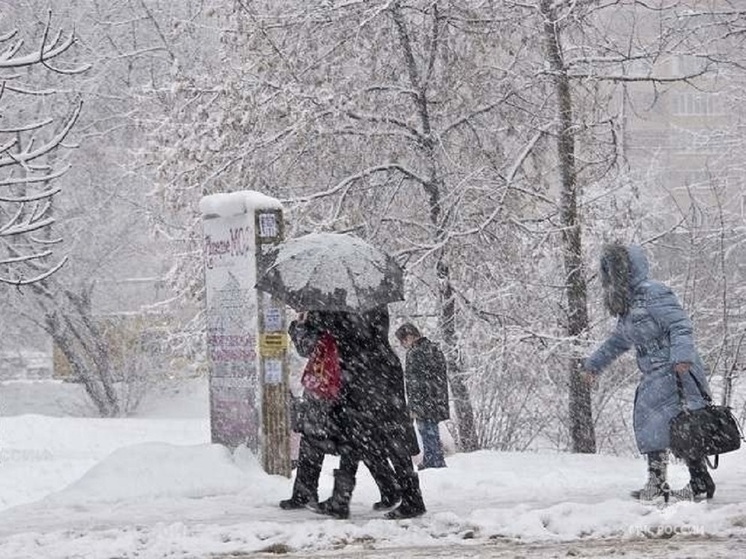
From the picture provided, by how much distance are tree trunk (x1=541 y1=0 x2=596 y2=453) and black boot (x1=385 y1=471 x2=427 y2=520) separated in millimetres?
7191

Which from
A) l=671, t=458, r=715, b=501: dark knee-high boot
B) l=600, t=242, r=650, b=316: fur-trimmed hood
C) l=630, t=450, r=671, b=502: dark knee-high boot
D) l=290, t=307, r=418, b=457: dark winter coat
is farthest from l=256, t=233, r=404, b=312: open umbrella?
l=671, t=458, r=715, b=501: dark knee-high boot

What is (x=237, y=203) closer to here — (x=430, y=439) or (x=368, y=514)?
(x=368, y=514)

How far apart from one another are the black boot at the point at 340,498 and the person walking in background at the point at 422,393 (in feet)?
12.3

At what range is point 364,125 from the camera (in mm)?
16688

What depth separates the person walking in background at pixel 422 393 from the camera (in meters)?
12.7

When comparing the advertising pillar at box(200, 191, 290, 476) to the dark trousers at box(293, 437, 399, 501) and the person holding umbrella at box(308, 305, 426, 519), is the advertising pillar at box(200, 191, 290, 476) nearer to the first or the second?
the dark trousers at box(293, 437, 399, 501)

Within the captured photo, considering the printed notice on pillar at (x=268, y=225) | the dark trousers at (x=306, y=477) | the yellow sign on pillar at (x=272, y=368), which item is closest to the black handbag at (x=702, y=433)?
the dark trousers at (x=306, y=477)

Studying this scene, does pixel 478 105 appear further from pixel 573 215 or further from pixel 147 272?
pixel 147 272

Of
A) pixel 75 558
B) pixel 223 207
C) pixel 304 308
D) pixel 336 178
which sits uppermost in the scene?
pixel 336 178

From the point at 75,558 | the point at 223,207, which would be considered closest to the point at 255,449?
the point at 223,207

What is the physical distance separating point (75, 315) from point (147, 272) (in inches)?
87.2

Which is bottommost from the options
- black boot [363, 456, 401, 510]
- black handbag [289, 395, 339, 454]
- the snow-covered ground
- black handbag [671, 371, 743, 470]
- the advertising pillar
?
the snow-covered ground

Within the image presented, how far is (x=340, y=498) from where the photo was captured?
884cm

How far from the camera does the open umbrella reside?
8.71m
